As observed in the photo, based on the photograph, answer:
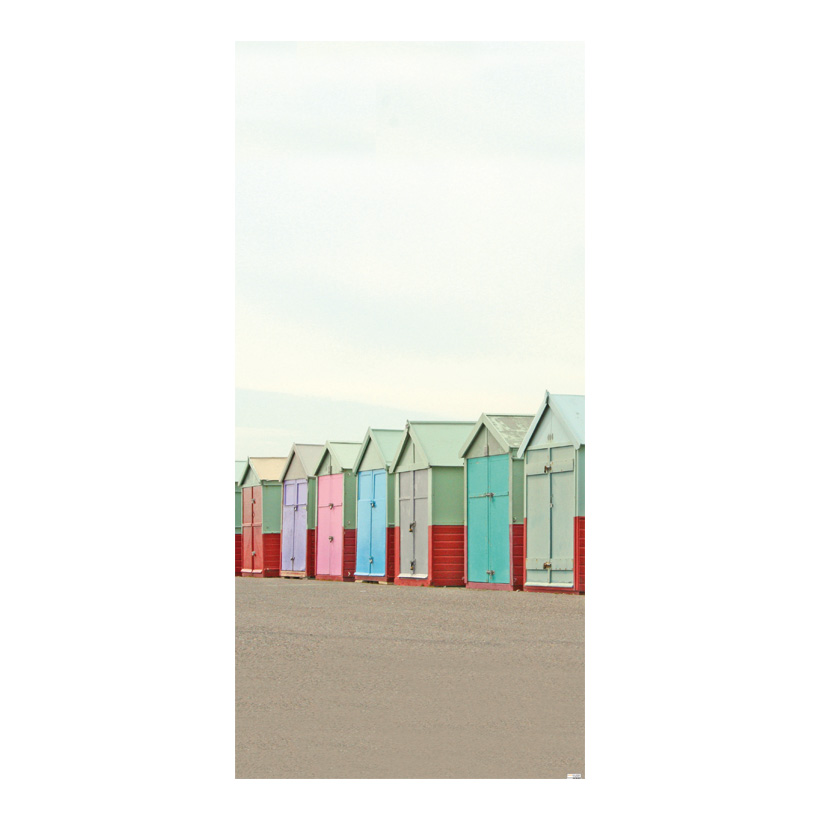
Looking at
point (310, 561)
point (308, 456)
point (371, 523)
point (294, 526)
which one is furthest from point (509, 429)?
point (308, 456)

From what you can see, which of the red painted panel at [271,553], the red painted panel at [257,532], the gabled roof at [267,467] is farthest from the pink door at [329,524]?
the gabled roof at [267,467]

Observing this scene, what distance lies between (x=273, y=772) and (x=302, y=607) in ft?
12.9

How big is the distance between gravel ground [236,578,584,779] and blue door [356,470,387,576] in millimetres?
7556

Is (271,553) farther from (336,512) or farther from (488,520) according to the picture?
(488,520)

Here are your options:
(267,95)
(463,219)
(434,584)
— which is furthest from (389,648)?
(434,584)

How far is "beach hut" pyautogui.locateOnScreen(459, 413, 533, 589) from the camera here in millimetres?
12500

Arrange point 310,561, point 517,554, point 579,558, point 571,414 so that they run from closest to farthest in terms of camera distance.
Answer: point 579,558
point 571,414
point 517,554
point 310,561

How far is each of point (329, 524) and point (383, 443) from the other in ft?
5.23

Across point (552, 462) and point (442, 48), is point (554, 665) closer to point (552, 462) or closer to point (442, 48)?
point (442, 48)

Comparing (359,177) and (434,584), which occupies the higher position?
(359,177)

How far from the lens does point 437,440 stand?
14.9 meters

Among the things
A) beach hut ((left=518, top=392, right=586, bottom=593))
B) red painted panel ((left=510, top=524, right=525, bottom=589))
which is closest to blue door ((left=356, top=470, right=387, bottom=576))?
red painted panel ((left=510, top=524, right=525, bottom=589))

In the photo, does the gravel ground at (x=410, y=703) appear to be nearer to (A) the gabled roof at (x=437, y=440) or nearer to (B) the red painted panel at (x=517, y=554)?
(B) the red painted panel at (x=517, y=554)

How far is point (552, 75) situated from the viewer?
608cm
